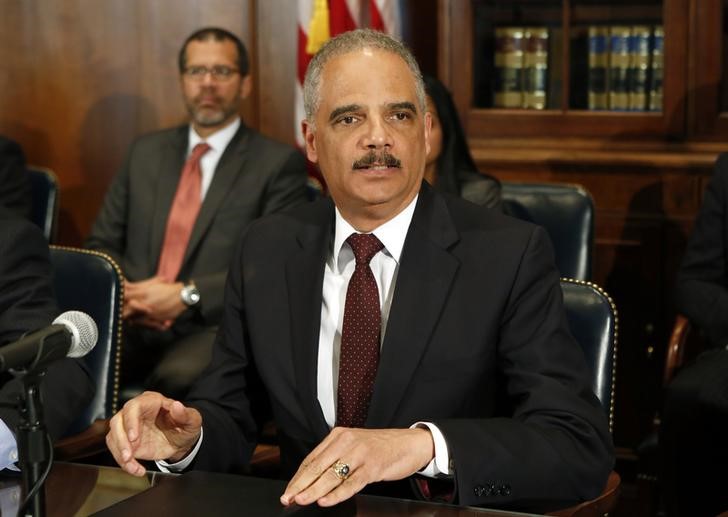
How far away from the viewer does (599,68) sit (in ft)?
15.0

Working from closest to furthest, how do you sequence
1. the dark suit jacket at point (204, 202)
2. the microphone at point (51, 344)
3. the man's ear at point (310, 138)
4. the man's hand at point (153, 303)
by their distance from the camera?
the microphone at point (51, 344) → the man's ear at point (310, 138) → the man's hand at point (153, 303) → the dark suit jacket at point (204, 202)

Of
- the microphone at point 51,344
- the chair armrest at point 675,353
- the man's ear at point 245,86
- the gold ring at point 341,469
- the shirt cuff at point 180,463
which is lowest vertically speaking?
the chair armrest at point 675,353

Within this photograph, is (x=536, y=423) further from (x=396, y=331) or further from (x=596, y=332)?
(x=596, y=332)

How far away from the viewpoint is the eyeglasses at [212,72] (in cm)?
456

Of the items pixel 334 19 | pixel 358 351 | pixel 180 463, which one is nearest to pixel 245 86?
pixel 334 19

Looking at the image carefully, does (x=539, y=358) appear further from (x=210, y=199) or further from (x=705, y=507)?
(x=210, y=199)

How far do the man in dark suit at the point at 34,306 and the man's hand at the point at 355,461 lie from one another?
0.75 metres

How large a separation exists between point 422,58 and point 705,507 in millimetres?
2416

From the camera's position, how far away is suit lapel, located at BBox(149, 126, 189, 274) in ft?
14.2

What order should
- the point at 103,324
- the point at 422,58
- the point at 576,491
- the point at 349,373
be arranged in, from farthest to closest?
the point at 422,58
the point at 103,324
the point at 349,373
the point at 576,491

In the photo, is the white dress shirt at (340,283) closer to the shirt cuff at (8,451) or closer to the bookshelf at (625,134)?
the shirt cuff at (8,451)

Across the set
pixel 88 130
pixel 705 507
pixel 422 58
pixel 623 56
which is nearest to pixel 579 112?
pixel 623 56

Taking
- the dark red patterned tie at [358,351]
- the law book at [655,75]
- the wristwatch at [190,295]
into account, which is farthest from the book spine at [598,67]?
the dark red patterned tie at [358,351]

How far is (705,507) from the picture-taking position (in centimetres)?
324
